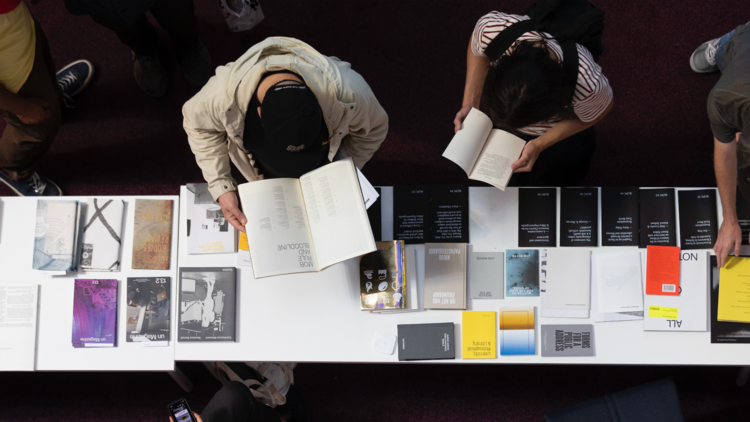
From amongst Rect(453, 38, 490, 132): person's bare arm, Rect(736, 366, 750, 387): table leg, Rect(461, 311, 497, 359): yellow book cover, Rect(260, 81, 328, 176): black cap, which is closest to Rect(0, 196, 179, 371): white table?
Rect(260, 81, 328, 176): black cap

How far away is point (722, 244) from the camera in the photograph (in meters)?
1.51

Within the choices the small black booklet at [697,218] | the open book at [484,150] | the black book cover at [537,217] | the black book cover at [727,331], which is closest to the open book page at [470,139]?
the open book at [484,150]

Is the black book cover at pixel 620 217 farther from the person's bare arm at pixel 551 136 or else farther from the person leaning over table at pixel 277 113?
the person leaning over table at pixel 277 113

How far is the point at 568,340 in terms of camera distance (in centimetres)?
153

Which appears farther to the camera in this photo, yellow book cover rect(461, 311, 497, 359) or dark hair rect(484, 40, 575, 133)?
yellow book cover rect(461, 311, 497, 359)

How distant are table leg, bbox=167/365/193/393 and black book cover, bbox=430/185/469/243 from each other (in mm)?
1331

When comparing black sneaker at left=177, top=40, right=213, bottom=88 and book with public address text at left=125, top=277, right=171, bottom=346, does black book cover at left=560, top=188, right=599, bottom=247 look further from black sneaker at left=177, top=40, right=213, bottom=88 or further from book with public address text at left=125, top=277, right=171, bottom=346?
black sneaker at left=177, top=40, right=213, bottom=88

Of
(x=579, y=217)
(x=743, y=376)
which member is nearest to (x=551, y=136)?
(x=579, y=217)

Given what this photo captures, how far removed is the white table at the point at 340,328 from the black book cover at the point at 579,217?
17 cm

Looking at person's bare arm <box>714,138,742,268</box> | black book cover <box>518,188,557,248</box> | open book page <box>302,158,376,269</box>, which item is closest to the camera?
open book page <box>302,158,376,269</box>

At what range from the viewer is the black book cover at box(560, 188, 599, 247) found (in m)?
1.59

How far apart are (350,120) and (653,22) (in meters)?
1.95

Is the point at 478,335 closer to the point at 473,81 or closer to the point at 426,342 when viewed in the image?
the point at 426,342

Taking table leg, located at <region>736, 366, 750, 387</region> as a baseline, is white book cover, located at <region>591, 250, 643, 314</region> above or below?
above
